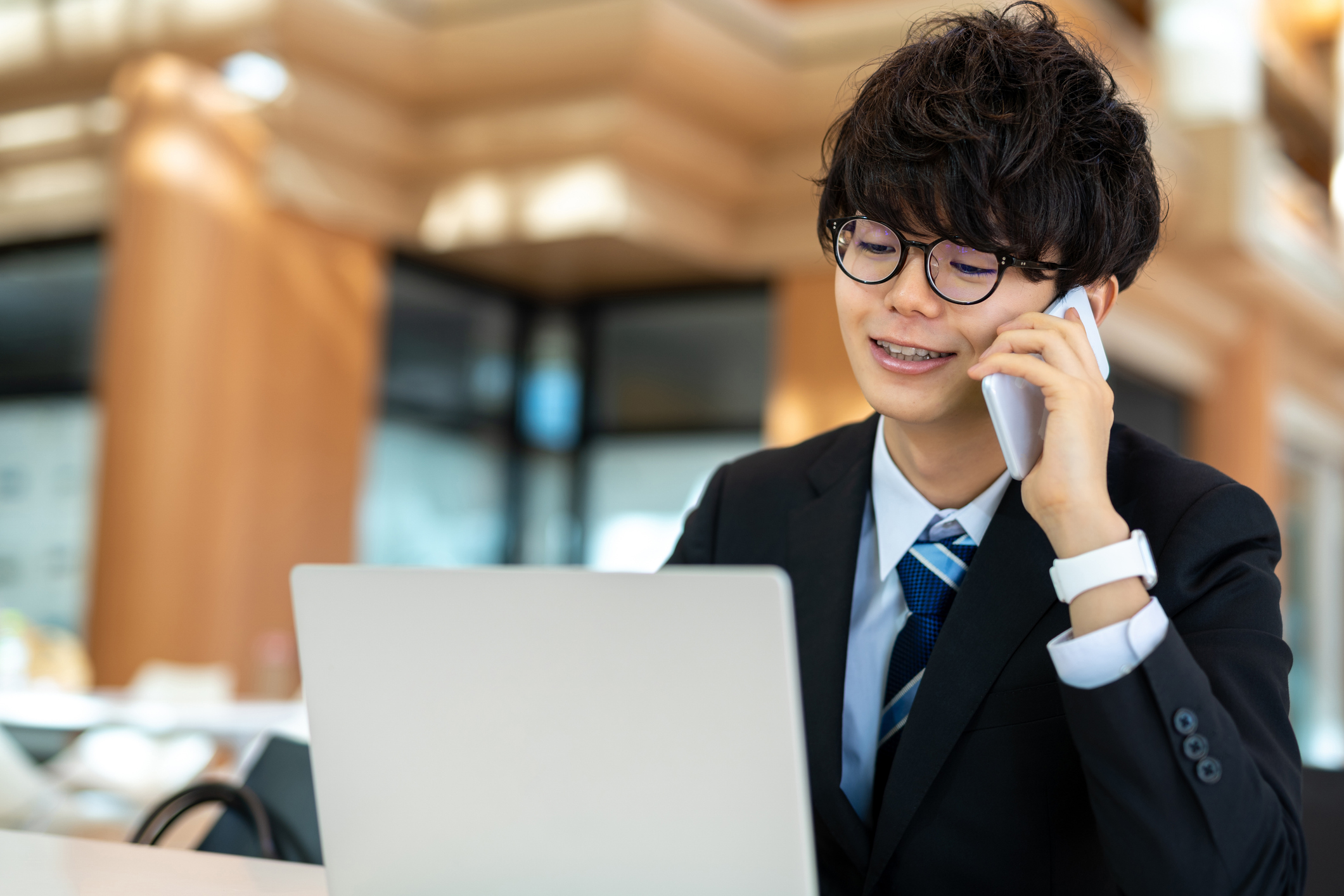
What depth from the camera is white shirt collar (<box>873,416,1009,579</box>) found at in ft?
4.53

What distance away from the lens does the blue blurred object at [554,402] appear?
6992 millimetres

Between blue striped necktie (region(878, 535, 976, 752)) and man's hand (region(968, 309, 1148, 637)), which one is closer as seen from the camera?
man's hand (region(968, 309, 1148, 637))

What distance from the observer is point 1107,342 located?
6.47 meters

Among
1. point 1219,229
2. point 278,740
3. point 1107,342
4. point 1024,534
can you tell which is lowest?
point 278,740

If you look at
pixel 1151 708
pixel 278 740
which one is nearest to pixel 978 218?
pixel 1151 708

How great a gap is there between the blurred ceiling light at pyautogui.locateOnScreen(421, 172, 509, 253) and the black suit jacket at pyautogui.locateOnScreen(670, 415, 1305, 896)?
441 centimetres

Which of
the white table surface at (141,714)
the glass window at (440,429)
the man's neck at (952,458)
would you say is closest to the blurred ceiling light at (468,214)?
the glass window at (440,429)

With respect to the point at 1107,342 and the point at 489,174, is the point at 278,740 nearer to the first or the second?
the point at 489,174

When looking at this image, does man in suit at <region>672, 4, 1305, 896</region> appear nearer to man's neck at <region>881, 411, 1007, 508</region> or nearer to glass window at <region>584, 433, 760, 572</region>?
man's neck at <region>881, 411, 1007, 508</region>

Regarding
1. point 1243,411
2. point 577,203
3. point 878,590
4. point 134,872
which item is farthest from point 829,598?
point 1243,411

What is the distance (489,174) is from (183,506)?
1.94 m

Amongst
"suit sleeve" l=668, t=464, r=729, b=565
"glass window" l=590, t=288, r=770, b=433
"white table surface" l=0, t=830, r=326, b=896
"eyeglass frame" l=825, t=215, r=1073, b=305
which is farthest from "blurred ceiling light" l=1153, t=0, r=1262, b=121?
"white table surface" l=0, t=830, r=326, b=896

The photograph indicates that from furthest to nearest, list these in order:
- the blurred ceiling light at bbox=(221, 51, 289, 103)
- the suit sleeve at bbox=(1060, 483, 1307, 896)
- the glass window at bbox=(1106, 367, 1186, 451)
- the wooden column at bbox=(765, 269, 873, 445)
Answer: the glass window at bbox=(1106, 367, 1186, 451), the wooden column at bbox=(765, 269, 873, 445), the blurred ceiling light at bbox=(221, 51, 289, 103), the suit sleeve at bbox=(1060, 483, 1307, 896)

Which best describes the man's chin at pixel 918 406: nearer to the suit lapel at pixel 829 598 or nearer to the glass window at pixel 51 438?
the suit lapel at pixel 829 598
